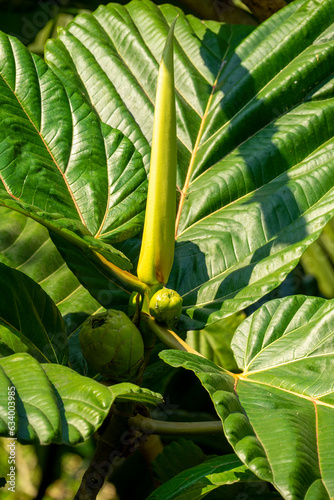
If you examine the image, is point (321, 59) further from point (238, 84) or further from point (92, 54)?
point (92, 54)

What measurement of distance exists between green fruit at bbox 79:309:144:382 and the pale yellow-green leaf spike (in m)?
0.11

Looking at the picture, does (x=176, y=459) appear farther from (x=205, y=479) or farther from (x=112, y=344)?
(x=112, y=344)

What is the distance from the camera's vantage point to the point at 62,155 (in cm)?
98

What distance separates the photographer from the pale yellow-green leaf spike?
75 cm

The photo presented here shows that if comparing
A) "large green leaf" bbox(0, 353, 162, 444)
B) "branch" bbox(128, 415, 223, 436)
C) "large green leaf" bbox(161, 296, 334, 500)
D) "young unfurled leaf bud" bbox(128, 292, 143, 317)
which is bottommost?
"branch" bbox(128, 415, 223, 436)

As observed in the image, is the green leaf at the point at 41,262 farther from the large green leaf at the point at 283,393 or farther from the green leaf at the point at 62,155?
the large green leaf at the point at 283,393

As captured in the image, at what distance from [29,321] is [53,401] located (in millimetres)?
323

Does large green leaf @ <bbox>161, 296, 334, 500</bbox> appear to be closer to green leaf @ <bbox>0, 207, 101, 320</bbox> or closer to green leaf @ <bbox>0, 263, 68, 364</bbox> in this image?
green leaf @ <bbox>0, 263, 68, 364</bbox>

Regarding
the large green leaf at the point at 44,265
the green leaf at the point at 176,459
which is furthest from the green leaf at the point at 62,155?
the green leaf at the point at 176,459

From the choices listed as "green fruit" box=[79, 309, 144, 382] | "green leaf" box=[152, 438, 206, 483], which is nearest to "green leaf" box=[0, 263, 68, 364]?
"green fruit" box=[79, 309, 144, 382]

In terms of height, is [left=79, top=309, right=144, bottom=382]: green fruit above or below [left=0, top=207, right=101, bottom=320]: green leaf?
above

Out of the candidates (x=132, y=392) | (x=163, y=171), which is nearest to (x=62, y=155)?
(x=163, y=171)

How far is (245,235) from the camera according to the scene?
1027mm

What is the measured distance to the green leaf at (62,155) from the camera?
2.98 feet
